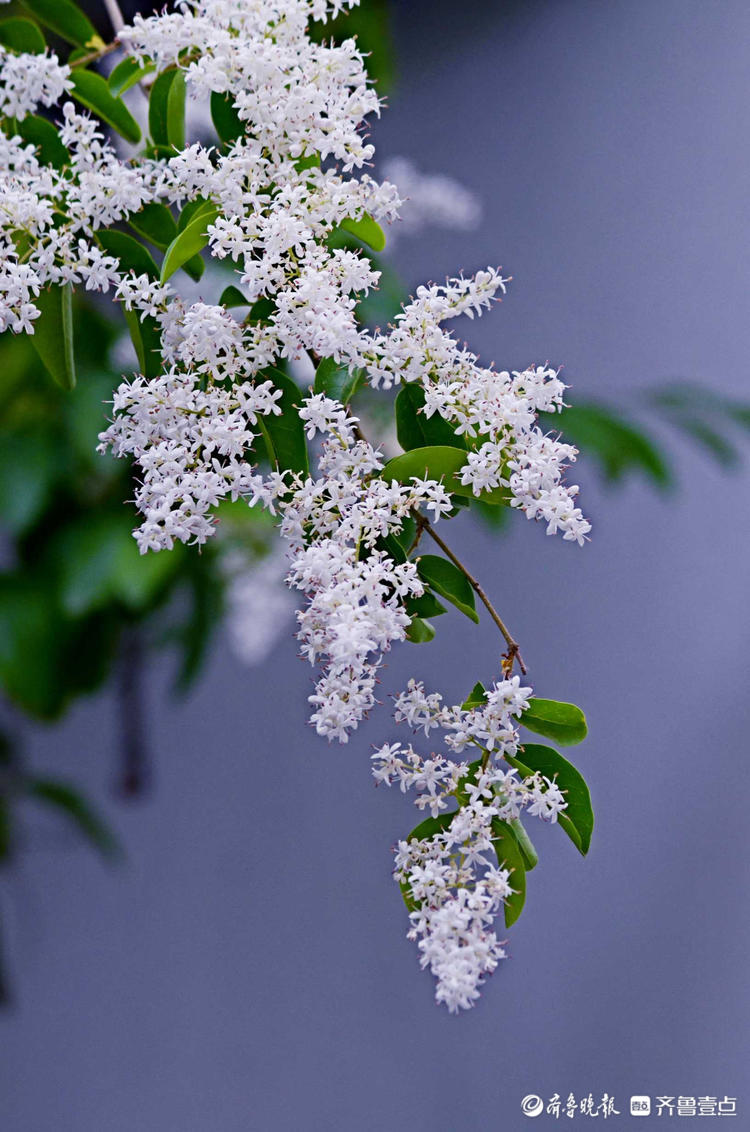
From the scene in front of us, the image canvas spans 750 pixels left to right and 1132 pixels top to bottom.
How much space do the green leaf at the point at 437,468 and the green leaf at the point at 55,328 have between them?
0.15m

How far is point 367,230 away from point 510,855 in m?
0.24

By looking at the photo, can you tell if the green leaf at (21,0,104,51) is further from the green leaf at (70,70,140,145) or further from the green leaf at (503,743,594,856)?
the green leaf at (503,743,594,856)

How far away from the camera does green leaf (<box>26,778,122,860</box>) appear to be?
1.56 meters

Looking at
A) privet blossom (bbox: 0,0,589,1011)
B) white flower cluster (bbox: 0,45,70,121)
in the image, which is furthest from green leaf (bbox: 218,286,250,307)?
white flower cluster (bbox: 0,45,70,121)

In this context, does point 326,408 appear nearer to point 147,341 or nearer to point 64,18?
point 147,341

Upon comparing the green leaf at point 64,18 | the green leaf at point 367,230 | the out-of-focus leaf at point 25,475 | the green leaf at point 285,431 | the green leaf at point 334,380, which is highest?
the out-of-focus leaf at point 25,475

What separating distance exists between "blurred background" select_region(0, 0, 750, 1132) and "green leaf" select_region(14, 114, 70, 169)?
886mm

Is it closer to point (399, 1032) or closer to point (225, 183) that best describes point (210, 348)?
point (225, 183)

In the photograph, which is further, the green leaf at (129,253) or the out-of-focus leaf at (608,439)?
the out-of-focus leaf at (608,439)

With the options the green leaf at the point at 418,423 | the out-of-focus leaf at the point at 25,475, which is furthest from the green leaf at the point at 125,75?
the out-of-focus leaf at the point at 25,475

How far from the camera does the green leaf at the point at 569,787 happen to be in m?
0.35

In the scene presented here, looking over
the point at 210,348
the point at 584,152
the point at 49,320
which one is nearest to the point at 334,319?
the point at 210,348

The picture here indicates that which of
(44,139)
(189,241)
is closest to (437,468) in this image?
(189,241)

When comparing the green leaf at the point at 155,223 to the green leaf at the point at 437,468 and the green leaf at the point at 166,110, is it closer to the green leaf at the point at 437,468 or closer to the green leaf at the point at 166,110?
the green leaf at the point at 166,110
